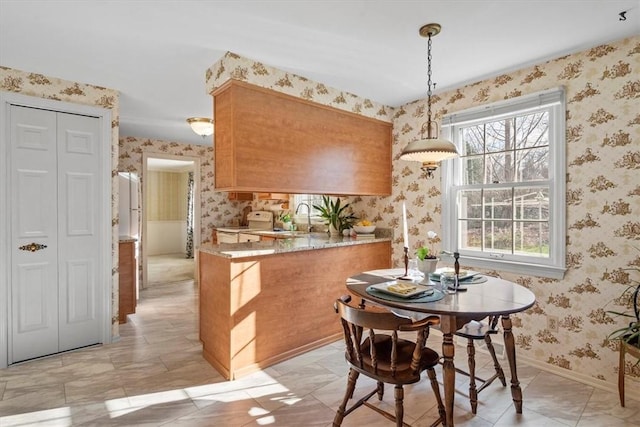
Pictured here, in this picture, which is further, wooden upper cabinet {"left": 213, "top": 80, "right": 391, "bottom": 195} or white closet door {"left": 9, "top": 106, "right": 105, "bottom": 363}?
white closet door {"left": 9, "top": 106, "right": 105, "bottom": 363}

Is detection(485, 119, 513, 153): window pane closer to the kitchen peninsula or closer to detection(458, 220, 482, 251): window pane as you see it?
detection(458, 220, 482, 251): window pane

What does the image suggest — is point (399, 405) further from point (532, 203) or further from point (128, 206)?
point (128, 206)

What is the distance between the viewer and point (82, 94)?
128 inches

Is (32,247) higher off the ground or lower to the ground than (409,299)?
higher

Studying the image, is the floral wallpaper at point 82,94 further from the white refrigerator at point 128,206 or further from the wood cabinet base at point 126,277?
the white refrigerator at point 128,206

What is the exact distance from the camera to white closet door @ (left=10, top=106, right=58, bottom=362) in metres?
2.89

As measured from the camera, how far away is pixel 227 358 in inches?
105

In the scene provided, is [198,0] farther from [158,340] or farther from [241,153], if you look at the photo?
[158,340]

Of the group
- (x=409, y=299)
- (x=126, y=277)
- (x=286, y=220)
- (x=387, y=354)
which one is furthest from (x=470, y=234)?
(x=126, y=277)

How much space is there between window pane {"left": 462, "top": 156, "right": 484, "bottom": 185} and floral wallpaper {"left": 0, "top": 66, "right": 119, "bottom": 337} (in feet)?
11.7

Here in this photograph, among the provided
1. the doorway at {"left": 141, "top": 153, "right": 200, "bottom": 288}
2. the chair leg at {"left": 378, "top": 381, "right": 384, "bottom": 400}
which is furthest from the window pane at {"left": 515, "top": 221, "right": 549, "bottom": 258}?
the doorway at {"left": 141, "top": 153, "right": 200, "bottom": 288}

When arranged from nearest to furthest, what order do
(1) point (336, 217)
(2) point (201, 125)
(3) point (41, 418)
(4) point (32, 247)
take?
(3) point (41, 418), (4) point (32, 247), (2) point (201, 125), (1) point (336, 217)

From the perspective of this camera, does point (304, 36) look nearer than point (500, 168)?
Yes

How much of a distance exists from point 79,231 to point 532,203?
13.7 ft
